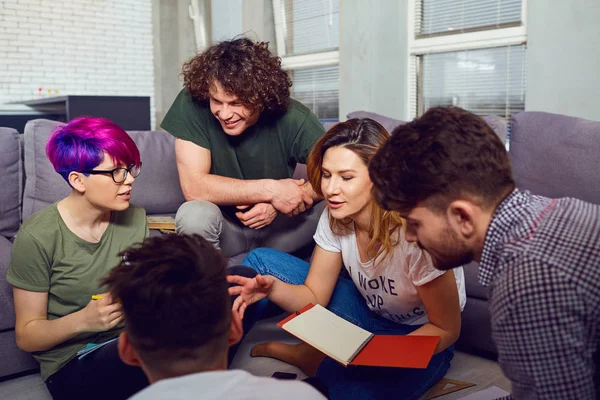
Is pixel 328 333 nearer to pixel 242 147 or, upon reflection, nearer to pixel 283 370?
pixel 283 370

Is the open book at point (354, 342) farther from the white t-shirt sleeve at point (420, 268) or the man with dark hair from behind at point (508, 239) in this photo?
the man with dark hair from behind at point (508, 239)

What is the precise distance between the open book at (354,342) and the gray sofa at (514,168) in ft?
2.65

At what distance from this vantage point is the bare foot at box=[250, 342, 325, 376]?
2139 millimetres

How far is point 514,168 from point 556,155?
0.20 m

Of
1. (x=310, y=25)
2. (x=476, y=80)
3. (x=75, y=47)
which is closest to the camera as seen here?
(x=476, y=80)

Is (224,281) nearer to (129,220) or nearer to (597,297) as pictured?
(597,297)

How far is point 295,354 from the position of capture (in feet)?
7.22

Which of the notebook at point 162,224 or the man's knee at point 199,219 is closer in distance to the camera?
the man's knee at point 199,219

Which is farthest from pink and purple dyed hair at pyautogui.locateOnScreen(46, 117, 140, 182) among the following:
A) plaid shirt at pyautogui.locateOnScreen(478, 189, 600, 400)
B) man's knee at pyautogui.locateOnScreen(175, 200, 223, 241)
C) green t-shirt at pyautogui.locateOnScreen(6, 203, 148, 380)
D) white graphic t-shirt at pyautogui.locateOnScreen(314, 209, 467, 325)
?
plaid shirt at pyautogui.locateOnScreen(478, 189, 600, 400)

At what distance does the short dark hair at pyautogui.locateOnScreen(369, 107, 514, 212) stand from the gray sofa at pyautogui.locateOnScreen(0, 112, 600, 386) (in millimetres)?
1244

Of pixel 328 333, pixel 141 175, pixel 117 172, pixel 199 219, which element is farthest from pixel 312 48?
pixel 328 333

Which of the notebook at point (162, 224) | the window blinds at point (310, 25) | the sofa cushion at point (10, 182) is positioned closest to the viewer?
the notebook at point (162, 224)

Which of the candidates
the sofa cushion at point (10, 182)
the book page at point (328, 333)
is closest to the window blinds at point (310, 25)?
the sofa cushion at point (10, 182)

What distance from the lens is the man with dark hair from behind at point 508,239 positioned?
3.07ft
